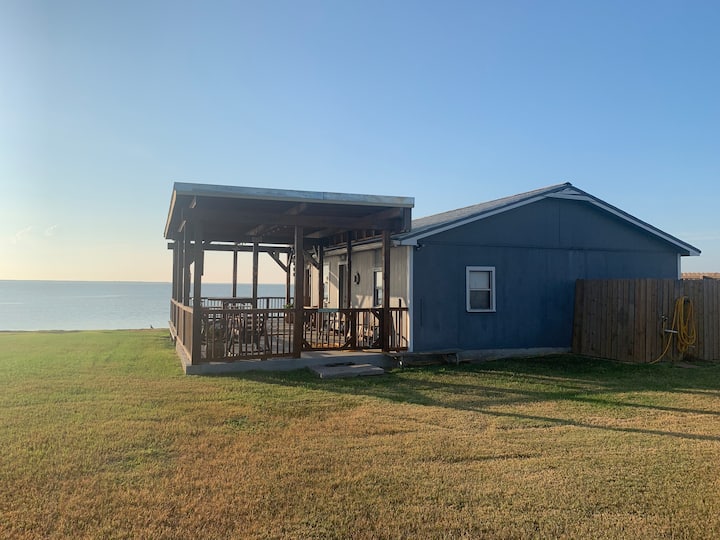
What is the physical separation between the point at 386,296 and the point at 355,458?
19.5ft

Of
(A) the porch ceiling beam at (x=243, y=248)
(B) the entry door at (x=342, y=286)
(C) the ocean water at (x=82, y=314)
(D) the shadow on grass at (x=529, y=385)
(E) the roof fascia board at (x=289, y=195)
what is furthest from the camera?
(C) the ocean water at (x=82, y=314)

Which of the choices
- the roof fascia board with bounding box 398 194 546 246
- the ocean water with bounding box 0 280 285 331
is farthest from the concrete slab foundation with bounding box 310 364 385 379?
the ocean water with bounding box 0 280 285 331

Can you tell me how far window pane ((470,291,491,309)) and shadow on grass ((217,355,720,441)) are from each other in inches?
51.8

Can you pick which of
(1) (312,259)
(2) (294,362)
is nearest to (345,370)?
(2) (294,362)

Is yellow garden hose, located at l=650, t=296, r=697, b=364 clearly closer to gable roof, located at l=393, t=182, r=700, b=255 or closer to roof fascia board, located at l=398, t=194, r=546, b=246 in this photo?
gable roof, located at l=393, t=182, r=700, b=255

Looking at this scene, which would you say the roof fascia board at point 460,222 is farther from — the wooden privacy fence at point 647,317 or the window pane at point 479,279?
the wooden privacy fence at point 647,317

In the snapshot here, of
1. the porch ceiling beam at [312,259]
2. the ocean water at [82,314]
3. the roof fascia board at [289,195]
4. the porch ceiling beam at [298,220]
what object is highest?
the roof fascia board at [289,195]

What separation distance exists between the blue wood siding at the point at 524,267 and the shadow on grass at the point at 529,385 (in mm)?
944

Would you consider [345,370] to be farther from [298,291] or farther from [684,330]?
[684,330]

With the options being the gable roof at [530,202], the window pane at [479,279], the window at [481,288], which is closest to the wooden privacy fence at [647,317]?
the gable roof at [530,202]

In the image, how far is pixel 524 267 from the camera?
39.0 ft

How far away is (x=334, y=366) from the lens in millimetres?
9789

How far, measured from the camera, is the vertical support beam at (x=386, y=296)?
34.5 ft

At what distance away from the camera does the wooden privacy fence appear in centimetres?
1074
